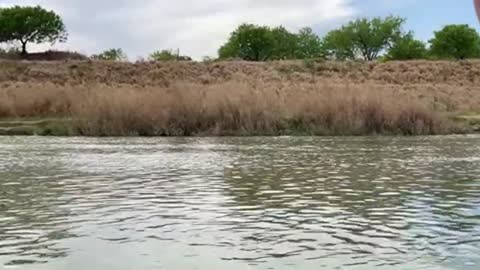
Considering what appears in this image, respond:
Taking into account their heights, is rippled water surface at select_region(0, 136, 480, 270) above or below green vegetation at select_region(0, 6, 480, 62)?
below

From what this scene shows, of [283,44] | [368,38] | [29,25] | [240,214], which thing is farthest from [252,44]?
[240,214]

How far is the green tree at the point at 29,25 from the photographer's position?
211 feet

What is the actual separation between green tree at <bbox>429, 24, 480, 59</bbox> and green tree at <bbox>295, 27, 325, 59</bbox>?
15342 millimetres

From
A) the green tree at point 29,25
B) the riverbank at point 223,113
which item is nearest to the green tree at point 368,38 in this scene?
the green tree at point 29,25

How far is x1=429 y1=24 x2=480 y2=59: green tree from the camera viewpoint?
→ 73.6 metres

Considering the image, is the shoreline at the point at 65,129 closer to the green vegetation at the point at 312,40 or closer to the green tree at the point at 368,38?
the green vegetation at the point at 312,40

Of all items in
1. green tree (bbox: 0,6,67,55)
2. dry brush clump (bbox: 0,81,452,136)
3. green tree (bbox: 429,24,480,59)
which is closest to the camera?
dry brush clump (bbox: 0,81,452,136)

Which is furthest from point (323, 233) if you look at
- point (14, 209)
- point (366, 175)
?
point (366, 175)

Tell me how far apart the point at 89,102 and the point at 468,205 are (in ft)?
53.6

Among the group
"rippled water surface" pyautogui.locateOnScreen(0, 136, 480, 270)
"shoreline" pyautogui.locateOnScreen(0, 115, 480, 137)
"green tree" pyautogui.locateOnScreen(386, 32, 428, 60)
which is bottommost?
"rippled water surface" pyautogui.locateOnScreen(0, 136, 480, 270)

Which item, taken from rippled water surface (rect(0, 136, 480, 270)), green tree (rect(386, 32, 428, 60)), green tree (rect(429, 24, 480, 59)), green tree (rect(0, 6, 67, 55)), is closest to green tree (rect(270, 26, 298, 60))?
green tree (rect(386, 32, 428, 60))

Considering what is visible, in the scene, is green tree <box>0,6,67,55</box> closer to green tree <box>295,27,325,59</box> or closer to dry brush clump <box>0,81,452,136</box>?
green tree <box>295,27,325,59</box>

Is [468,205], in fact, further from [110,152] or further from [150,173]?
[110,152]

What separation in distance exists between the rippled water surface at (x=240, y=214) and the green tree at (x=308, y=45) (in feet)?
243
